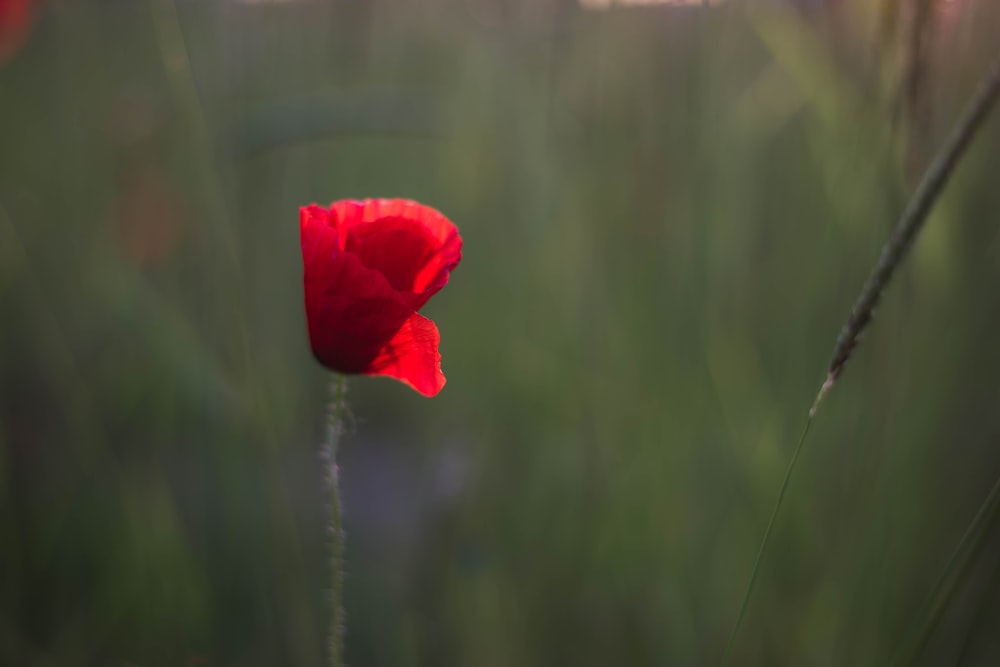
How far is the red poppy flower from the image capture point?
0.44 meters

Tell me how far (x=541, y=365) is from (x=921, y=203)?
27.7 inches

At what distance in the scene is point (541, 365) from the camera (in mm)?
962

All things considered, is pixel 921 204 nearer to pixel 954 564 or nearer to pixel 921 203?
pixel 921 203

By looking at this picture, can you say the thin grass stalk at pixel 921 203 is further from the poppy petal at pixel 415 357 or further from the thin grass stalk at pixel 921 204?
the poppy petal at pixel 415 357

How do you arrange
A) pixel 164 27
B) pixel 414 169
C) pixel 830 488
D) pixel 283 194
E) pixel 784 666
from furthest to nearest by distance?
pixel 414 169 < pixel 283 194 < pixel 830 488 < pixel 784 666 < pixel 164 27

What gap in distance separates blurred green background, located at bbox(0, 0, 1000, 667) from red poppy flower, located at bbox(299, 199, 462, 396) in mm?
132

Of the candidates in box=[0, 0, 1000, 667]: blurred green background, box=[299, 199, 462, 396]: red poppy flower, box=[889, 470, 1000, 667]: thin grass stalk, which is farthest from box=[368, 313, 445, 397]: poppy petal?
box=[889, 470, 1000, 667]: thin grass stalk

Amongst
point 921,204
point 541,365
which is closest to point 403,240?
point 921,204

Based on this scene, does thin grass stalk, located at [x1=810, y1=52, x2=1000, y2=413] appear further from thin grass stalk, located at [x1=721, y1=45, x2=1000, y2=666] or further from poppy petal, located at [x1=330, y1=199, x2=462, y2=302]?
poppy petal, located at [x1=330, y1=199, x2=462, y2=302]

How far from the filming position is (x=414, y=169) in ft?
5.41

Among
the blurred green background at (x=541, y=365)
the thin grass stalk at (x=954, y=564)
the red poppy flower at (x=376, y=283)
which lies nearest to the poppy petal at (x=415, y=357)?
the red poppy flower at (x=376, y=283)

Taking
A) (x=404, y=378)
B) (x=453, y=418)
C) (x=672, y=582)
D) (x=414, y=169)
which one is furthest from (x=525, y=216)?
(x=414, y=169)

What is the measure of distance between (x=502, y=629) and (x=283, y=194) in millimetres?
671

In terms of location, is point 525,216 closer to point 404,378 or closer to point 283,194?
point 283,194
